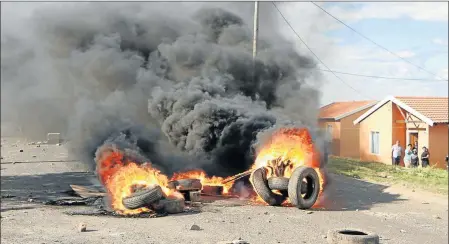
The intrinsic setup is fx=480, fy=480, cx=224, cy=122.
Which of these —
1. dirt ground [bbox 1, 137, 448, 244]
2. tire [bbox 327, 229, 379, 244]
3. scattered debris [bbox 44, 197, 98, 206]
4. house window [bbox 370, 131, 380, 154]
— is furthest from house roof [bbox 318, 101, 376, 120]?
tire [bbox 327, 229, 379, 244]

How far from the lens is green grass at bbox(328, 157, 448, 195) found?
19094mm

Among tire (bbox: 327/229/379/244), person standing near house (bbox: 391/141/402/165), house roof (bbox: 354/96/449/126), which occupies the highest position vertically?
house roof (bbox: 354/96/449/126)

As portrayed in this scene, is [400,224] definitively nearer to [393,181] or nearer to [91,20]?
[393,181]

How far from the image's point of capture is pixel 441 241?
10.2 meters

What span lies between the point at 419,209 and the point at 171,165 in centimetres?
797

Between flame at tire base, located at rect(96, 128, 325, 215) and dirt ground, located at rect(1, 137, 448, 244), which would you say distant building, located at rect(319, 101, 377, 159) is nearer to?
dirt ground, located at rect(1, 137, 448, 244)

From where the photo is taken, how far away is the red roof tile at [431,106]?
27427mm

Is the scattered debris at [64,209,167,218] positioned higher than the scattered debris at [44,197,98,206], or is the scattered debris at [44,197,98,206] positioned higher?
the scattered debris at [44,197,98,206]

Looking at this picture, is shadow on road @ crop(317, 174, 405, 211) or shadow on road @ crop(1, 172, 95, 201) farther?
shadow on road @ crop(1, 172, 95, 201)

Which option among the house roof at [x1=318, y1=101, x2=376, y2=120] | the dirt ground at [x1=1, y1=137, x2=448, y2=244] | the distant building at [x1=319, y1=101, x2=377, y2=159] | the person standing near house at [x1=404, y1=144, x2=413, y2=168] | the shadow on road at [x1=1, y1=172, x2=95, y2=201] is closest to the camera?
the dirt ground at [x1=1, y1=137, x2=448, y2=244]

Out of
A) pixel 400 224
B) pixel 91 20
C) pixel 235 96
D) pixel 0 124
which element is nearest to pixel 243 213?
pixel 400 224

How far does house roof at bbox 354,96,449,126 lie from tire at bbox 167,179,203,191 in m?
17.3

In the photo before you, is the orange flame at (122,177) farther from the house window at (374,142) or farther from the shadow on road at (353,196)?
the house window at (374,142)

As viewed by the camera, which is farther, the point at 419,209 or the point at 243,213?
the point at 419,209
